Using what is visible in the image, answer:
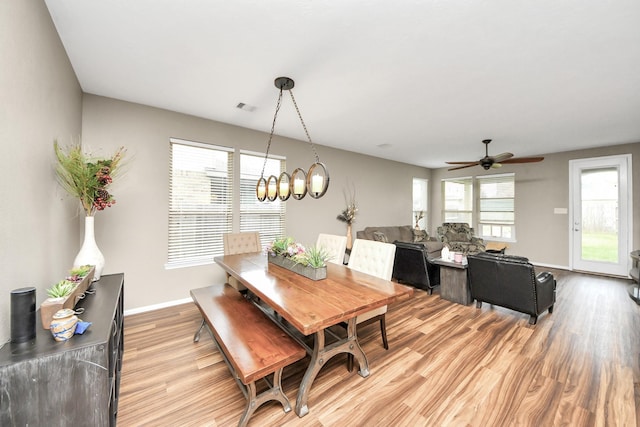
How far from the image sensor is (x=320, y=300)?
1699mm

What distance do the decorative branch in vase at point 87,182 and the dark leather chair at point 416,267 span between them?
3.75m

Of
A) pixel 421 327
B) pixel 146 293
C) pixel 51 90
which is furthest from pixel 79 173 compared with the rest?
pixel 421 327

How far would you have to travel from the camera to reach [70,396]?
1081 millimetres

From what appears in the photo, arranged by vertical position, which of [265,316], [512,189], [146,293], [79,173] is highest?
[512,189]

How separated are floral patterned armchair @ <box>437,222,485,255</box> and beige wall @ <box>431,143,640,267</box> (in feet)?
3.86

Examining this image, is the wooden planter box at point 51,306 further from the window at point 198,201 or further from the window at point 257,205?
the window at point 257,205

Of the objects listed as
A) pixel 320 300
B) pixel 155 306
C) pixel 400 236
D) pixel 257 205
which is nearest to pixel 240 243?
pixel 257 205

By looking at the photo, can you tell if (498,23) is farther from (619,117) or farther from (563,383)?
(619,117)

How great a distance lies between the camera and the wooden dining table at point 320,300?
1499mm

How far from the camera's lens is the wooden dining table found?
4.92ft

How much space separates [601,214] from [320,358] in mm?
7002

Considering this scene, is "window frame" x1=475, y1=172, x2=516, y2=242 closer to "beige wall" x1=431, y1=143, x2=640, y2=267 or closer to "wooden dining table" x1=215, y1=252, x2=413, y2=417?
"beige wall" x1=431, y1=143, x2=640, y2=267

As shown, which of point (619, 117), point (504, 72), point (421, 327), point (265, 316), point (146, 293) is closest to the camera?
point (265, 316)

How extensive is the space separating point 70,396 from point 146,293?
8.13ft
